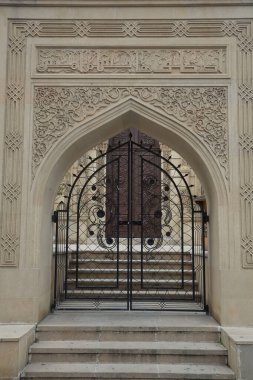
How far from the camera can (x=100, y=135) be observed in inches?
204

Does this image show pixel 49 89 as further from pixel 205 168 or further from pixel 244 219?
pixel 244 219

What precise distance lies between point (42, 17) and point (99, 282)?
3.76m

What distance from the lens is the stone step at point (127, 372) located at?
3971 mm

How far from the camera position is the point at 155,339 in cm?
446

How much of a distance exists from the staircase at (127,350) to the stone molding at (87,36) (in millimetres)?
911

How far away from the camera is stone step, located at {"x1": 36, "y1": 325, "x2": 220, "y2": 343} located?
447 centimetres

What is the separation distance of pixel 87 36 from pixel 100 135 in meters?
1.19

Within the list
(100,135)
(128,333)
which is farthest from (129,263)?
(100,135)

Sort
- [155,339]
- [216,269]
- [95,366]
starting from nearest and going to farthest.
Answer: [95,366] → [155,339] → [216,269]

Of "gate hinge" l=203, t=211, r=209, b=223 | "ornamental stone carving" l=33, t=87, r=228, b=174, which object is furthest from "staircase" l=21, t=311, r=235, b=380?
"ornamental stone carving" l=33, t=87, r=228, b=174

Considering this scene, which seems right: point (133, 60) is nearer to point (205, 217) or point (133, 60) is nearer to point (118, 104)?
point (118, 104)

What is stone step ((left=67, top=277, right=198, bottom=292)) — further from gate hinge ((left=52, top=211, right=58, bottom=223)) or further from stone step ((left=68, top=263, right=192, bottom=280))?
gate hinge ((left=52, top=211, right=58, bottom=223))

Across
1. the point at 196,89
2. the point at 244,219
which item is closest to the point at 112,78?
the point at 196,89

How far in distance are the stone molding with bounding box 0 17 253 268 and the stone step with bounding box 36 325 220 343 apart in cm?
84
